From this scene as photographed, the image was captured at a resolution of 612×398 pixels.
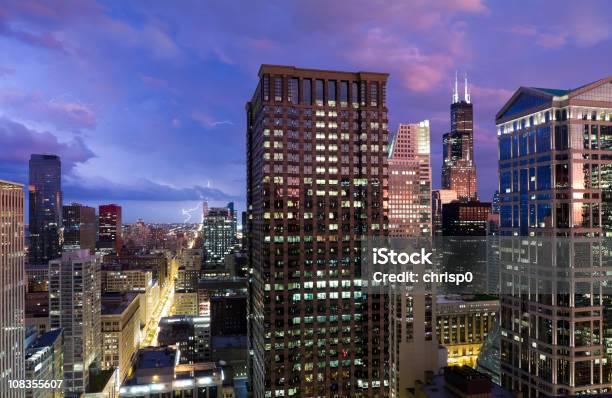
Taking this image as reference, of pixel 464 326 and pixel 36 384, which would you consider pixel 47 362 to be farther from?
pixel 464 326

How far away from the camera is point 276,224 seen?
88.7 metres

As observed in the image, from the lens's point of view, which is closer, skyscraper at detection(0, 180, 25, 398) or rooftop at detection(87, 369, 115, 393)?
skyscraper at detection(0, 180, 25, 398)

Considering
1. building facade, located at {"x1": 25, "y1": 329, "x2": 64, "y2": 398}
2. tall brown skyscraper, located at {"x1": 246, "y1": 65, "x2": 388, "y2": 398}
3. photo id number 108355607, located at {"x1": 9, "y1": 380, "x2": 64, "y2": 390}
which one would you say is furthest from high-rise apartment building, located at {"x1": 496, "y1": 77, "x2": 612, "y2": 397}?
building facade, located at {"x1": 25, "y1": 329, "x2": 64, "y2": 398}

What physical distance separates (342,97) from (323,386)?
54.2 meters

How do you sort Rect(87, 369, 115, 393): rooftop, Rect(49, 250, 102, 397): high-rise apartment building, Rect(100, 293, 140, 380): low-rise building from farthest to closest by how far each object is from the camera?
Rect(100, 293, 140, 380): low-rise building, Rect(49, 250, 102, 397): high-rise apartment building, Rect(87, 369, 115, 393): rooftop

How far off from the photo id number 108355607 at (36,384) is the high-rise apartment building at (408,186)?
387 feet

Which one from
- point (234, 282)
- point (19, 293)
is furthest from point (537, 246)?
point (234, 282)

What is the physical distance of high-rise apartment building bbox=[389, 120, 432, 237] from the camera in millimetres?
184625

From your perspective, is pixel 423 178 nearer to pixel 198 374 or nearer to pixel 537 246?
pixel 537 246

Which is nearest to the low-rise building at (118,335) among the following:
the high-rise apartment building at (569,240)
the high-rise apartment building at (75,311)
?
the high-rise apartment building at (75,311)

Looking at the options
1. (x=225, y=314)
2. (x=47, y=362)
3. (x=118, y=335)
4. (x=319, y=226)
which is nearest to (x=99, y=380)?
(x=118, y=335)

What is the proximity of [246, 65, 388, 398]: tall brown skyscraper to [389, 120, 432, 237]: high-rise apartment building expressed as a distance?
91.4 meters

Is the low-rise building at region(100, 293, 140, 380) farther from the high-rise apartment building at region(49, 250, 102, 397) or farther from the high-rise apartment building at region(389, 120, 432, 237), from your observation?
the high-rise apartment building at region(389, 120, 432, 237)

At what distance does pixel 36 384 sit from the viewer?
89.9m
